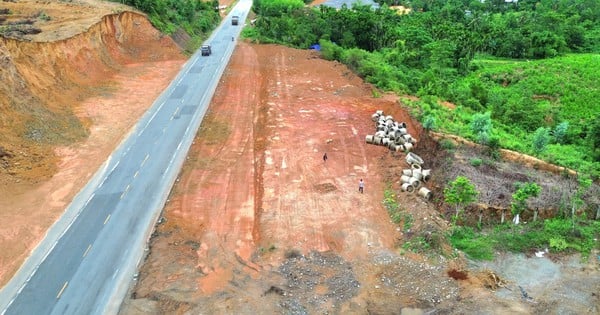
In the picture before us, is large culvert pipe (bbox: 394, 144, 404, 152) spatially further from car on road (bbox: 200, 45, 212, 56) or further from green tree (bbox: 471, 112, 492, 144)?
car on road (bbox: 200, 45, 212, 56)

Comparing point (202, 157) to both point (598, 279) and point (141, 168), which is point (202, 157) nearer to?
point (141, 168)

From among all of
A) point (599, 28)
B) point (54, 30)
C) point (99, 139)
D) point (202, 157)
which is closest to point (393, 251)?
point (202, 157)

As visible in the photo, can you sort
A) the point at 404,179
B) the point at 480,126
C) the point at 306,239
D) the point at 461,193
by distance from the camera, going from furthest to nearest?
the point at 480,126
the point at 404,179
the point at 461,193
the point at 306,239

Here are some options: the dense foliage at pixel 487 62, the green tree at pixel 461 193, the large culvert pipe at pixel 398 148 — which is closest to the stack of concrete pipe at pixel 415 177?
the large culvert pipe at pixel 398 148

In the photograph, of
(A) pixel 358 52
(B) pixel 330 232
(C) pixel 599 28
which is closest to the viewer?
(B) pixel 330 232


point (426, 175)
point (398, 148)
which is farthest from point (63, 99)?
point (426, 175)

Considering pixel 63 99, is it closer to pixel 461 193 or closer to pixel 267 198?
pixel 267 198
